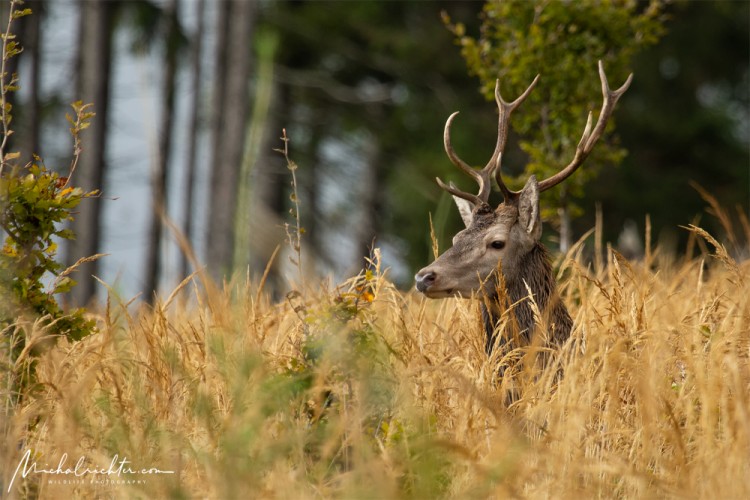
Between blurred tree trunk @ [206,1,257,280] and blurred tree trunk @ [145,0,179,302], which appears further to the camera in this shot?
blurred tree trunk @ [145,0,179,302]

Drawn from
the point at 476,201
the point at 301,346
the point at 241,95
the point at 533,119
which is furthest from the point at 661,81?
the point at 301,346

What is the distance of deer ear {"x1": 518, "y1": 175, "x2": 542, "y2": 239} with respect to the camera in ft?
16.7

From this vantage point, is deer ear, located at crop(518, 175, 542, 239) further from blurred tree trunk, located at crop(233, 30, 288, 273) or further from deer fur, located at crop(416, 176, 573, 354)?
blurred tree trunk, located at crop(233, 30, 288, 273)

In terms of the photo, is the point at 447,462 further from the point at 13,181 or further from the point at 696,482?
the point at 13,181

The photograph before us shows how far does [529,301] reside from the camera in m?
5.03

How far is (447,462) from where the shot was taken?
329cm

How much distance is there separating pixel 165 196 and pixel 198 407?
14394 millimetres

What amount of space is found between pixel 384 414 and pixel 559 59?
189 inches

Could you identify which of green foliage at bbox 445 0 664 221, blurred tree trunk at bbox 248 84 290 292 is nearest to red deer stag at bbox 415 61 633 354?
green foliage at bbox 445 0 664 221

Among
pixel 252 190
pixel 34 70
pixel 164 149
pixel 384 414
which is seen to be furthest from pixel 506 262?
pixel 164 149

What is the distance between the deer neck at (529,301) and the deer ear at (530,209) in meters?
0.09

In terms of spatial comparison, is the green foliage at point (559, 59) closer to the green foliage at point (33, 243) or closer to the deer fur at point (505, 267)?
the deer fur at point (505, 267)

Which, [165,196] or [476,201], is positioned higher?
[476,201]

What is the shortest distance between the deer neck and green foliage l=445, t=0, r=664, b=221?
257 centimetres
